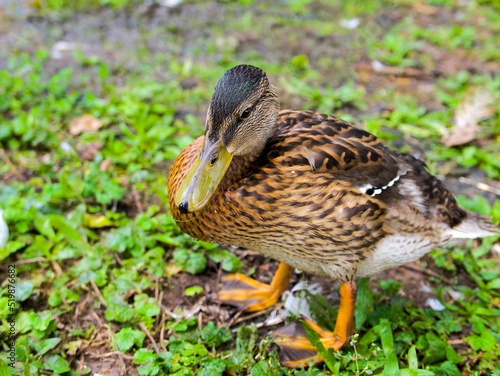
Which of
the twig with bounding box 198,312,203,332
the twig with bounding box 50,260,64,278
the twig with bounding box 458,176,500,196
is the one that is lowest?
the twig with bounding box 198,312,203,332

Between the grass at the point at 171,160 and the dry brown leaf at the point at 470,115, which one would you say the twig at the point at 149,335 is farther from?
the dry brown leaf at the point at 470,115

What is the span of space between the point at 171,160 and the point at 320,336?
6.60 feet

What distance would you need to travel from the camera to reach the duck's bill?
2.00 m

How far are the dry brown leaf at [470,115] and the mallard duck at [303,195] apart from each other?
180 centimetres

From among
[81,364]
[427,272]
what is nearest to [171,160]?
[81,364]

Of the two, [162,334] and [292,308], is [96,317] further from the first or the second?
[292,308]

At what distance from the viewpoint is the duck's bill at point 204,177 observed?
2.00 m

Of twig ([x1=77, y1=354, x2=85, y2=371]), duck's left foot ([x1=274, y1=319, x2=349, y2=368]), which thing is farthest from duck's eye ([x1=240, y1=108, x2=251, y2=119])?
twig ([x1=77, y1=354, x2=85, y2=371])

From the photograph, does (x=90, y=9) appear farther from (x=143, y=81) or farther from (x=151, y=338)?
(x=151, y=338)

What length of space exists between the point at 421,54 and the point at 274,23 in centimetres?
205

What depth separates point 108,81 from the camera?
453cm


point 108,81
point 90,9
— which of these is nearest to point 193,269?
point 108,81

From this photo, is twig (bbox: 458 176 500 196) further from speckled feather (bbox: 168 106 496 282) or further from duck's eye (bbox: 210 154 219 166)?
duck's eye (bbox: 210 154 219 166)

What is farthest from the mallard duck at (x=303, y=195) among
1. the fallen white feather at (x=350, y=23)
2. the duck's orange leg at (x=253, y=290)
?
the fallen white feather at (x=350, y=23)
